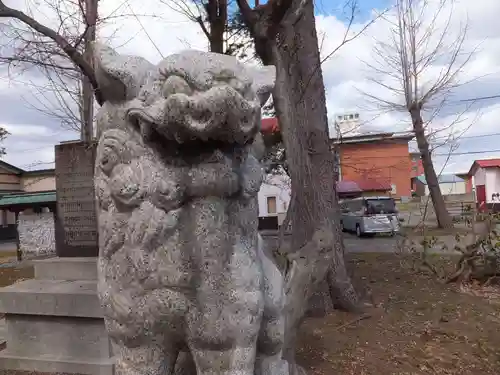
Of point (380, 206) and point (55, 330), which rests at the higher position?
point (380, 206)

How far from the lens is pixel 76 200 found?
5.56 metres

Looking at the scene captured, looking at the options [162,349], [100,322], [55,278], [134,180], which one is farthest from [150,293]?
[55,278]

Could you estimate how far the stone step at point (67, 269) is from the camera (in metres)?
4.79

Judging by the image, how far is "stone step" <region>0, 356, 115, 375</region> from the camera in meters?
4.05

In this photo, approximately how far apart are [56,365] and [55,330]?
0.94 feet

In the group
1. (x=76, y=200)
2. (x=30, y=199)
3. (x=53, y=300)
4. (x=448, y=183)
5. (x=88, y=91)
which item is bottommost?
(x=53, y=300)

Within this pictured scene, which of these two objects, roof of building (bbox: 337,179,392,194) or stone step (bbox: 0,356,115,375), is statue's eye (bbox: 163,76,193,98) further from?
roof of building (bbox: 337,179,392,194)

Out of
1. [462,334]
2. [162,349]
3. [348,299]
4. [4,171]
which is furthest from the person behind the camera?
[4,171]

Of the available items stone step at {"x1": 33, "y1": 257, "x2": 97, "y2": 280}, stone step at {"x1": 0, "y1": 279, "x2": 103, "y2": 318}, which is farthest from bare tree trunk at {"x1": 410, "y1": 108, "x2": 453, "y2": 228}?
stone step at {"x1": 0, "y1": 279, "x2": 103, "y2": 318}

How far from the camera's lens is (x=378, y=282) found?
6707 mm

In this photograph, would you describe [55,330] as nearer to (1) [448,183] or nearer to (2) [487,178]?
(2) [487,178]

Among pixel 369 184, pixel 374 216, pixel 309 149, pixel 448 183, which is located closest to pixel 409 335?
pixel 309 149

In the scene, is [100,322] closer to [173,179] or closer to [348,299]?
[348,299]

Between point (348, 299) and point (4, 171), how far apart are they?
942 inches
